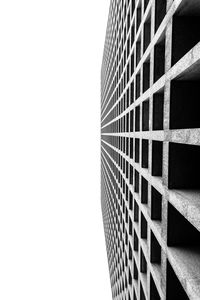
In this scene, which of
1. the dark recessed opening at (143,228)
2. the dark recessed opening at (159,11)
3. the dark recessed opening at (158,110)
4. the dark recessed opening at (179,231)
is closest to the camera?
the dark recessed opening at (179,231)

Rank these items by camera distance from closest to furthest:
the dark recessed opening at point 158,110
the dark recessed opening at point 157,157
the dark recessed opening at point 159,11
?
the dark recessed opening at point 159,11, the dark recessed opening at point 158,110, the dark recessed opening at point 157,157

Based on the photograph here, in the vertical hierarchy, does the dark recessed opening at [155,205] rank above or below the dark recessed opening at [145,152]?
below

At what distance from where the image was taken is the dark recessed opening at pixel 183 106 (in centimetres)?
1141

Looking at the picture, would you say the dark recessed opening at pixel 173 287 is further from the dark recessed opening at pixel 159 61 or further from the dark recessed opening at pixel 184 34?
the dark recessed opening at pixel 159 61

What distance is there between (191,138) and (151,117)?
727 centimetres

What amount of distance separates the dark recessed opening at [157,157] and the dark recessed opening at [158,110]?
0.99 m

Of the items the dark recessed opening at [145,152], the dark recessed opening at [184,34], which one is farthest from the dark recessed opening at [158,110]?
the dark recessed opening at [184,34]

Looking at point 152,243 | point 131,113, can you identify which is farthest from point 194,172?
point 131,113

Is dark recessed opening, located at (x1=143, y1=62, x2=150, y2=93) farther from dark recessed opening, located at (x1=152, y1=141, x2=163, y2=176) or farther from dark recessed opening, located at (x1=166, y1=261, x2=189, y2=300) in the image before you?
dark recessed opening, located at (x1=166, y1=261, x2=189, y2=300)

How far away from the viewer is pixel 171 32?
11445 mm

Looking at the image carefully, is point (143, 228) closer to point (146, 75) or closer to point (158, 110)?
point (158, 110)

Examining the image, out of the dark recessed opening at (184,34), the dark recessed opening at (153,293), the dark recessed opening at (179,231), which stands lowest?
the dark recessed opening at (153,293)

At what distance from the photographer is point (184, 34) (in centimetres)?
1128

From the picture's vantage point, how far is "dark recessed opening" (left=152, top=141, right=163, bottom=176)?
15.8 m
